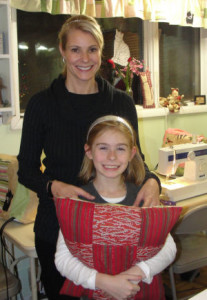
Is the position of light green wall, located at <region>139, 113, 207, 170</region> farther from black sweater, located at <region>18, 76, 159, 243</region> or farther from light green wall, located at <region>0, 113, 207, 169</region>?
black sweater, located at <region>18, 76, 159, 243</region>

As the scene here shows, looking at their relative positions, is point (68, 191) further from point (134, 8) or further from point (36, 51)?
point (134, 8)

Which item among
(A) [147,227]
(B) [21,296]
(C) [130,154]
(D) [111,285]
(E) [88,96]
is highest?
(E) [88,96]

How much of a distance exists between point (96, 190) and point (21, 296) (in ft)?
4.32

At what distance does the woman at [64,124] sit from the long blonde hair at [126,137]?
0.11ft

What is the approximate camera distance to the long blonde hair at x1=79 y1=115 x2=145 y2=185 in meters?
1.35

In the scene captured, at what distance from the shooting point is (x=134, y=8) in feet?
9.39

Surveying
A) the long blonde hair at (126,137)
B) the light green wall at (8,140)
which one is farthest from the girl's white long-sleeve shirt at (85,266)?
the light green wall at (8,140)

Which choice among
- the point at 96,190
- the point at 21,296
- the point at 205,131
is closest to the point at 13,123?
the point at 21,296

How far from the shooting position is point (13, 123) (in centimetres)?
245

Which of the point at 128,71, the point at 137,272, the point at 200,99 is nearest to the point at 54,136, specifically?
the point at 137,272

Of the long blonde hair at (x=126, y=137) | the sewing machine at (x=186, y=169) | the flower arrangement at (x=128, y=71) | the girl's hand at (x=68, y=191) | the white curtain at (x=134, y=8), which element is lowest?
the sewing machine at (x=186, y=169)

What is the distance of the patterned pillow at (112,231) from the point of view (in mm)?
1146

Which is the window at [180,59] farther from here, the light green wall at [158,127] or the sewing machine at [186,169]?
the sewing machine at [186,169]

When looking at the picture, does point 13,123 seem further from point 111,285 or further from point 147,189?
point 111,285
